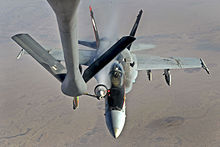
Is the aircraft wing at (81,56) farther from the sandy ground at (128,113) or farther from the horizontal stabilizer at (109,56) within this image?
Result: the sandy ground at (128,113)

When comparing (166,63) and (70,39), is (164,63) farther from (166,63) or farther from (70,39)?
(70,39)

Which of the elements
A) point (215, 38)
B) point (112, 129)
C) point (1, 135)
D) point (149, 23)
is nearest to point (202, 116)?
point (112, 129)

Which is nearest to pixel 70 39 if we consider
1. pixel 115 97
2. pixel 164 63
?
pixel 115 97

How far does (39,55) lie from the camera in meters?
8.93

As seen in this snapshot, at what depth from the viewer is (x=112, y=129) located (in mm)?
15812

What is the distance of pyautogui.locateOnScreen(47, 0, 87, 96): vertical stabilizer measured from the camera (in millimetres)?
5035

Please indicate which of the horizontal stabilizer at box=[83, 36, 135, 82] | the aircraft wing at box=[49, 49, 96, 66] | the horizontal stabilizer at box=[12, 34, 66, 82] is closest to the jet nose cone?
the horizontal stabilizer at box=[12, 34, 66, 82]

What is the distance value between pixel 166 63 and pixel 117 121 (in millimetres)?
11647

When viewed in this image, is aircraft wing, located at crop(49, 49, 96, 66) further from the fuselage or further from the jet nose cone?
the jet nose cone

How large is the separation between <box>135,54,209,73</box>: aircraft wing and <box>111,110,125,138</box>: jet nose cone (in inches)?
340

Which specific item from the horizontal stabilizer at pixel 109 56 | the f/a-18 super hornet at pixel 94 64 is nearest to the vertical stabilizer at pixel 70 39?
the f/a-18 super hornet at pixel 94 64

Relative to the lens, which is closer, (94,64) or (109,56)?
(109,56)

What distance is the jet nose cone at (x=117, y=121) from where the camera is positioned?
15741mm

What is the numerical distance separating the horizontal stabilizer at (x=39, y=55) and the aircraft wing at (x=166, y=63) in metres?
15.7
